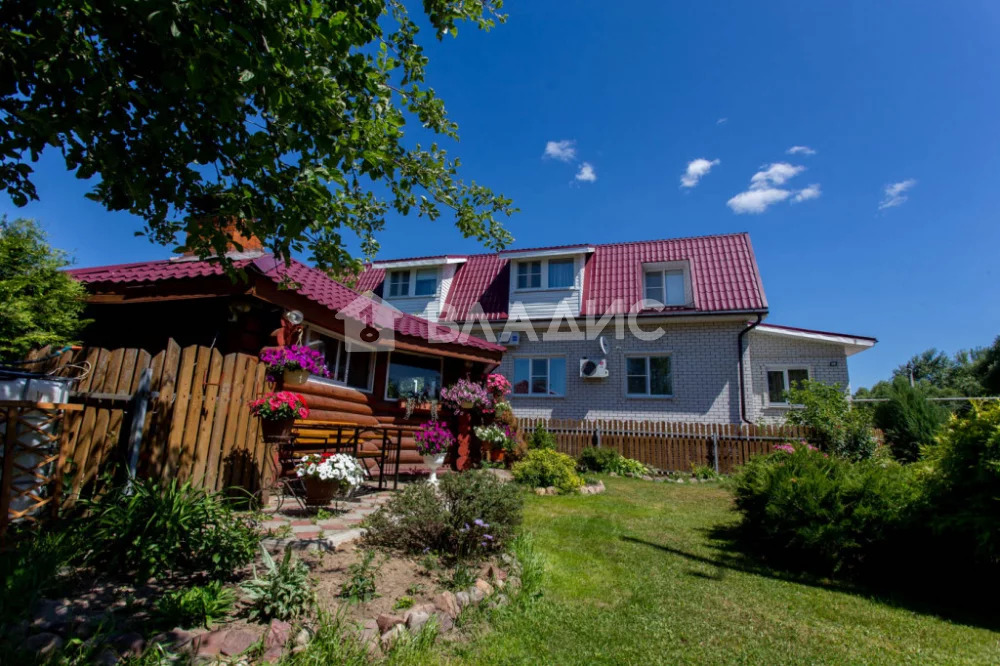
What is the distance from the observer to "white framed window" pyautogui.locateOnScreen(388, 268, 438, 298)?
1811 centimetres

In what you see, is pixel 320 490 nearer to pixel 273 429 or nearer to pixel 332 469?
pixel 332 469

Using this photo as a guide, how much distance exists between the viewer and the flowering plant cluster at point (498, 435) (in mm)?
10102

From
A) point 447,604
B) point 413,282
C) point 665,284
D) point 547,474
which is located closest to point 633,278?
point 665,284

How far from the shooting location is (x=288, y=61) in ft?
8.44

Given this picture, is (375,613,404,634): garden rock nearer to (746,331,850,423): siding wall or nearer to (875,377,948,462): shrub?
(875,377,948,462): shrub

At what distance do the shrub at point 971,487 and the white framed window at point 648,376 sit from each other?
10309 mm

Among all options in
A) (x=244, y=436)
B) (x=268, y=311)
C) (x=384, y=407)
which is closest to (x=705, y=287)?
(x=384, y=407)

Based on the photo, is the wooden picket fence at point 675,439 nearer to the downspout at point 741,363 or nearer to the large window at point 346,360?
the downspout at point 741,363

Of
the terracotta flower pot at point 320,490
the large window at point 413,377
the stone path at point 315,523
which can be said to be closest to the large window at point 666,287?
the large window at point 413,377

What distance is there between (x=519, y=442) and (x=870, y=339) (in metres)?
10.8

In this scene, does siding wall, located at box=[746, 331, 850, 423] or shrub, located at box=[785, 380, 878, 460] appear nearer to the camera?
shrub, located at box=[785, 380, 878, 460]

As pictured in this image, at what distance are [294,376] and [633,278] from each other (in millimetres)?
12547

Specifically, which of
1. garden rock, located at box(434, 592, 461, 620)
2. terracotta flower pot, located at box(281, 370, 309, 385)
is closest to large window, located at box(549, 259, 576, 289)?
terracotta flower pot, located at box(281, 370, 309, 385)

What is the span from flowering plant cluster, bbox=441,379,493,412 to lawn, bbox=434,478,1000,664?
468cm
